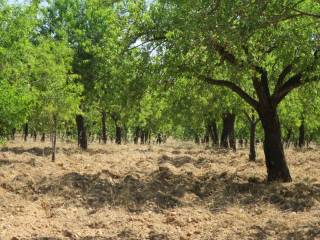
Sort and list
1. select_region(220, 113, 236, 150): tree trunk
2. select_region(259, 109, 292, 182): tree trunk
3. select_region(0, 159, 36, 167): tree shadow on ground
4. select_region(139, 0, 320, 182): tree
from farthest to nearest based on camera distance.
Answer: select_region(220, 113, 236, 150): tree trunk → select_region(0, 159, 36, 167): tree shadow on ground → select_region(259, 109, 292, 182): tree trunk → select_region(139, 0, 320, 182): tree

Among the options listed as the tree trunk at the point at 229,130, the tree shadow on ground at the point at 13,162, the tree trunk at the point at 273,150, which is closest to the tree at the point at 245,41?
the tree trunk at the point at 273,150

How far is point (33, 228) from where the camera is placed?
11297mm

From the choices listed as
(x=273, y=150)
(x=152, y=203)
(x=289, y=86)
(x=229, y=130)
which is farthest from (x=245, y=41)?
(x=229, y=130)

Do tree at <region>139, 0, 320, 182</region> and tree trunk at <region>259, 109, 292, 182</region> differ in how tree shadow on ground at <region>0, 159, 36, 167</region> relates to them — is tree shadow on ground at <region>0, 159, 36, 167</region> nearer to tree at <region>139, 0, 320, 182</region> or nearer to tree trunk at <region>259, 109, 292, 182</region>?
tree at <region>139, 0, 320, 182</region>

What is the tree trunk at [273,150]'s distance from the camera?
1758 cm

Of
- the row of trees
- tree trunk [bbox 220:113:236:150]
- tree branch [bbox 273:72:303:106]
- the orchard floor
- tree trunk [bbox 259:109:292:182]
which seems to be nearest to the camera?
the row of trees

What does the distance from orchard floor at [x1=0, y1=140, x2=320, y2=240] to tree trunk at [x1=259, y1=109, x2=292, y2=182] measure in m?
0.58

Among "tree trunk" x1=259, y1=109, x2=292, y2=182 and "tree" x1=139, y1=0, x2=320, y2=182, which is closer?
"tree" x1=139, y1=0, x2=320, y2=182

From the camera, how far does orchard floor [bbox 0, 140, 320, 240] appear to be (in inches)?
438

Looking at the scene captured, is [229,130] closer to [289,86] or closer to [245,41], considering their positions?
[289,86]

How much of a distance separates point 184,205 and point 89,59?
69.1ft

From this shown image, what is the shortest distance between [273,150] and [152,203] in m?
6.13

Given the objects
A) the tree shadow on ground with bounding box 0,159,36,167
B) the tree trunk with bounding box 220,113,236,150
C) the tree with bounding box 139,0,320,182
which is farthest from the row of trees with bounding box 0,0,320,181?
the tree trunk with bounding box 220,113,236,150

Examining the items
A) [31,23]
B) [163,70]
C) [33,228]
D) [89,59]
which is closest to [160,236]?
[33,228]
